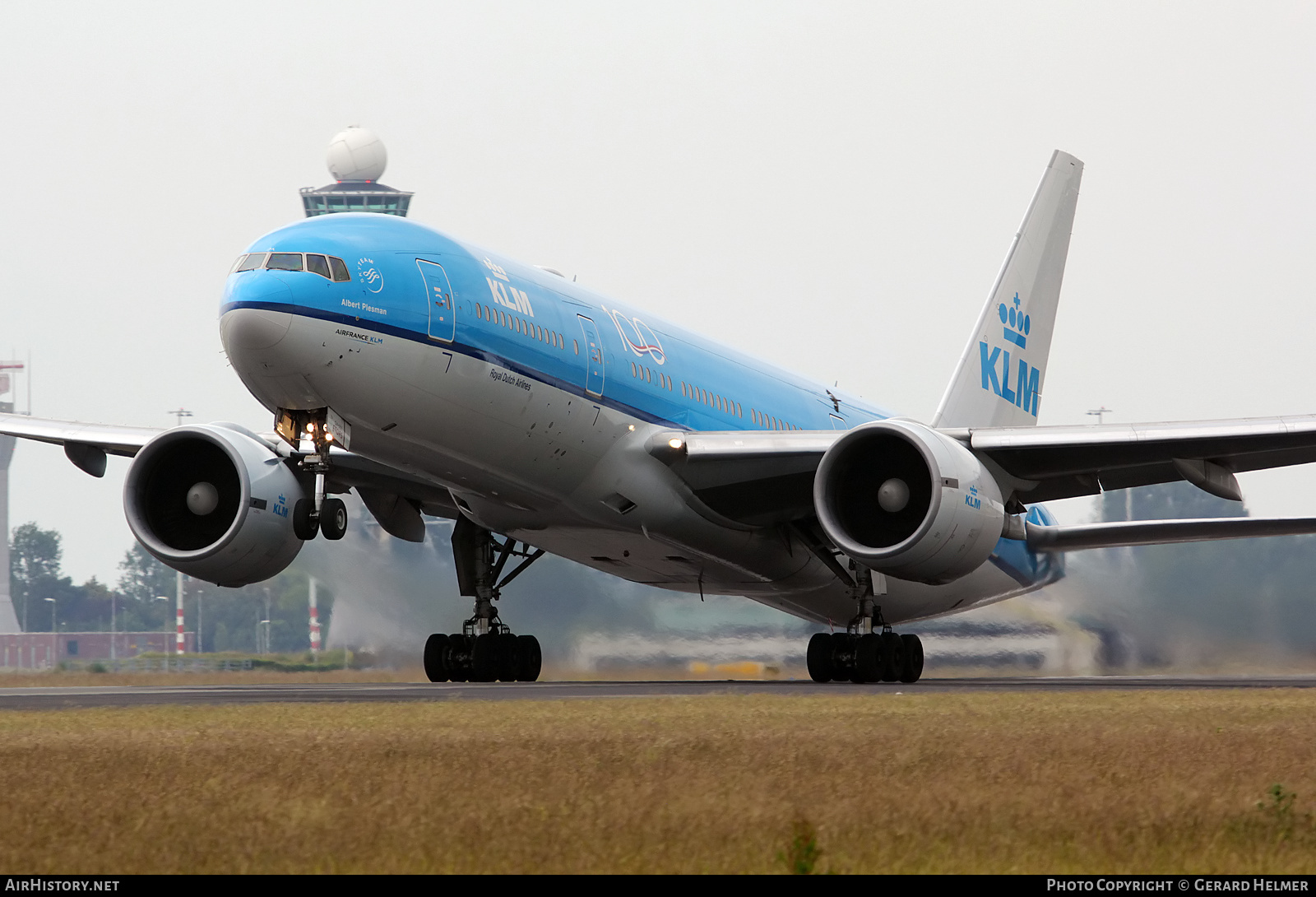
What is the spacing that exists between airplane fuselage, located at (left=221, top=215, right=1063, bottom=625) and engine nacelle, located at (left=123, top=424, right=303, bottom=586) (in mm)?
2391

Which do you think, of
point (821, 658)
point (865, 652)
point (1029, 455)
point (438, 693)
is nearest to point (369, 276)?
point (438, 693)

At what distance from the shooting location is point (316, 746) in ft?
32.8

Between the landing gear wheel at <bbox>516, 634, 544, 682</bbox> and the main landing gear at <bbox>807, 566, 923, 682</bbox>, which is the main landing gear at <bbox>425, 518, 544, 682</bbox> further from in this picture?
→ the main landing gear at <bbox>807, 566, 923, 682</bbox>

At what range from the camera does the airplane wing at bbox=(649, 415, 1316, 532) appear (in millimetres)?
20031

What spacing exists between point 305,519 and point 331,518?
0.29 meters

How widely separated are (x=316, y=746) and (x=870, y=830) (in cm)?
443

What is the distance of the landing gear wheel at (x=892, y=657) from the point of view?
74.1 ft

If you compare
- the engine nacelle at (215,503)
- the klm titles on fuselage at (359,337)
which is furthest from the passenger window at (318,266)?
the engine nacelle at (215,503)

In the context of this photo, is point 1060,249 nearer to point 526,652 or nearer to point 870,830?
point 526,652

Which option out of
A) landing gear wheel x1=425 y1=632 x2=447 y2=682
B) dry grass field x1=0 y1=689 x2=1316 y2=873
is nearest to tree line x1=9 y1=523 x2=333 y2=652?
landing gear wheel x1=425 y1=632 x2=447 y2=682

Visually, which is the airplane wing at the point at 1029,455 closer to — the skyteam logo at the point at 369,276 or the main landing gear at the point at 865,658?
the main landing gear at the point at 865,658

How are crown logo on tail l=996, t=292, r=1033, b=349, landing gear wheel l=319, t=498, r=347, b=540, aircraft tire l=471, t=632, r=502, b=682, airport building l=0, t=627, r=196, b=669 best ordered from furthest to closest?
airport building l=0, t=627, r=196, b=669 < crown logo on tail l=996, t=292, r=1033, b=349 < aircraft tire l=471, t=632, r=502, b=682 < landing gear wheel l=319, t=498, r=347, b=540
